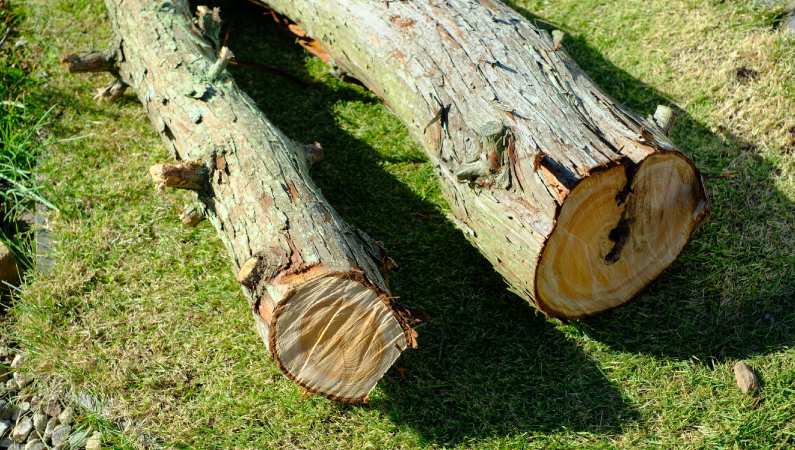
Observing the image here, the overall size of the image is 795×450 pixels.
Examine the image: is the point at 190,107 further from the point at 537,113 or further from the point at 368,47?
the point at 537,113

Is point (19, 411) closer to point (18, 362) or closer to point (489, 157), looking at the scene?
point (18, 362)

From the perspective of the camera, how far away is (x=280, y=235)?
253 cm

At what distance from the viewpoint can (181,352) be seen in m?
3.02

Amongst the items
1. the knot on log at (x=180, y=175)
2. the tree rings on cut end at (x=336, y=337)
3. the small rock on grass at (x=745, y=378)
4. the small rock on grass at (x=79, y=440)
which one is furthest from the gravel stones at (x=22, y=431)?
the small rock on grass at (x=745, y=378)

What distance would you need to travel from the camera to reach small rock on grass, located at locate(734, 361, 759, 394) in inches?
104

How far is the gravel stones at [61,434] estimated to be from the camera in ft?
9.38

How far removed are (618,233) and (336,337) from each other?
4.30 feet

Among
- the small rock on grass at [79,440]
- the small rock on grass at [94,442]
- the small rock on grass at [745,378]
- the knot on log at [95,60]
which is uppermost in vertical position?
the small rock on grass at [745,378]

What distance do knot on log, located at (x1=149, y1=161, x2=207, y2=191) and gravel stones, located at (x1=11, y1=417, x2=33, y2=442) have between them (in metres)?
1.32

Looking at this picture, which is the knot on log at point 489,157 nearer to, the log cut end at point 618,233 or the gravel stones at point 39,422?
the log cut end at point 618,233

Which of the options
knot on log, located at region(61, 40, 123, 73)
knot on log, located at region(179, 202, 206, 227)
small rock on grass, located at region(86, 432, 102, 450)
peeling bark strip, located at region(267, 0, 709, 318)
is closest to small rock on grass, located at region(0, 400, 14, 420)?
small rock on grass, located at region(86, 432, 102, 450)

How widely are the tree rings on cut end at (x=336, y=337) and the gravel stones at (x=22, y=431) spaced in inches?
58.1

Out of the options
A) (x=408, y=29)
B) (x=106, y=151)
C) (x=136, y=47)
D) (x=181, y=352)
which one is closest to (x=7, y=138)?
(x=106, y=151)

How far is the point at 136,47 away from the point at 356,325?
245 cm
